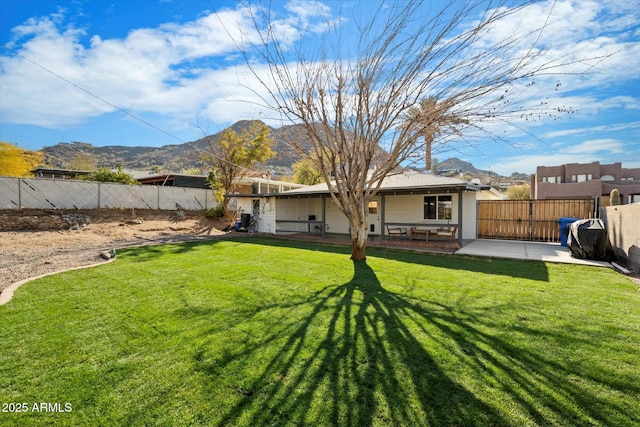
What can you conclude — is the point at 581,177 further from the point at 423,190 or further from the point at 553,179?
the point at 423,190

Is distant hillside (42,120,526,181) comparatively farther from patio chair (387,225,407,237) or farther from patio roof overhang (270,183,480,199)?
patio chair (387,225,407,237)

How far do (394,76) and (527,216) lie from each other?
35.4 feet

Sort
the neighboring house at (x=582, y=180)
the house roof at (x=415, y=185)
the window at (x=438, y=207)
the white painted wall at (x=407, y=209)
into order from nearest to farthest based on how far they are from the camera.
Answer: the house roof at (x=415, y=185) → the window at (x=438, y=207) → the white painted wall at (x=407, y=209) → the neighboring house at (x=582, y=180)

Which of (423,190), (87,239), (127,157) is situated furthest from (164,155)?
(423,190)

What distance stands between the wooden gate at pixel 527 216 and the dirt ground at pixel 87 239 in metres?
13.8

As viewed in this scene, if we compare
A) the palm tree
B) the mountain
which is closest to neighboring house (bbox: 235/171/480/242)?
the palm tree

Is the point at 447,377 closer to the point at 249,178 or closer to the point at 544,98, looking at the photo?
the point at 544,98

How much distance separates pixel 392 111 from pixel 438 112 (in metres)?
1.17

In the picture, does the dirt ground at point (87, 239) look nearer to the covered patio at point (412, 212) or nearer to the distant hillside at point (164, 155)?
the distant hillside at point (164, 155)

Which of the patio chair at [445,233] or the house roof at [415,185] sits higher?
the house roof at [415,185]

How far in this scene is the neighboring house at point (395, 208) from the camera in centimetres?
1183

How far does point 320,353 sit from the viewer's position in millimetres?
Result: 3109

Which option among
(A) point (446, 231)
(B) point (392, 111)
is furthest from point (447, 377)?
(A) point (446, 231)

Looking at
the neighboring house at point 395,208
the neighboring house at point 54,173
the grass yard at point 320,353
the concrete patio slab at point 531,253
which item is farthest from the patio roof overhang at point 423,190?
the neighboring house at point 54,173
